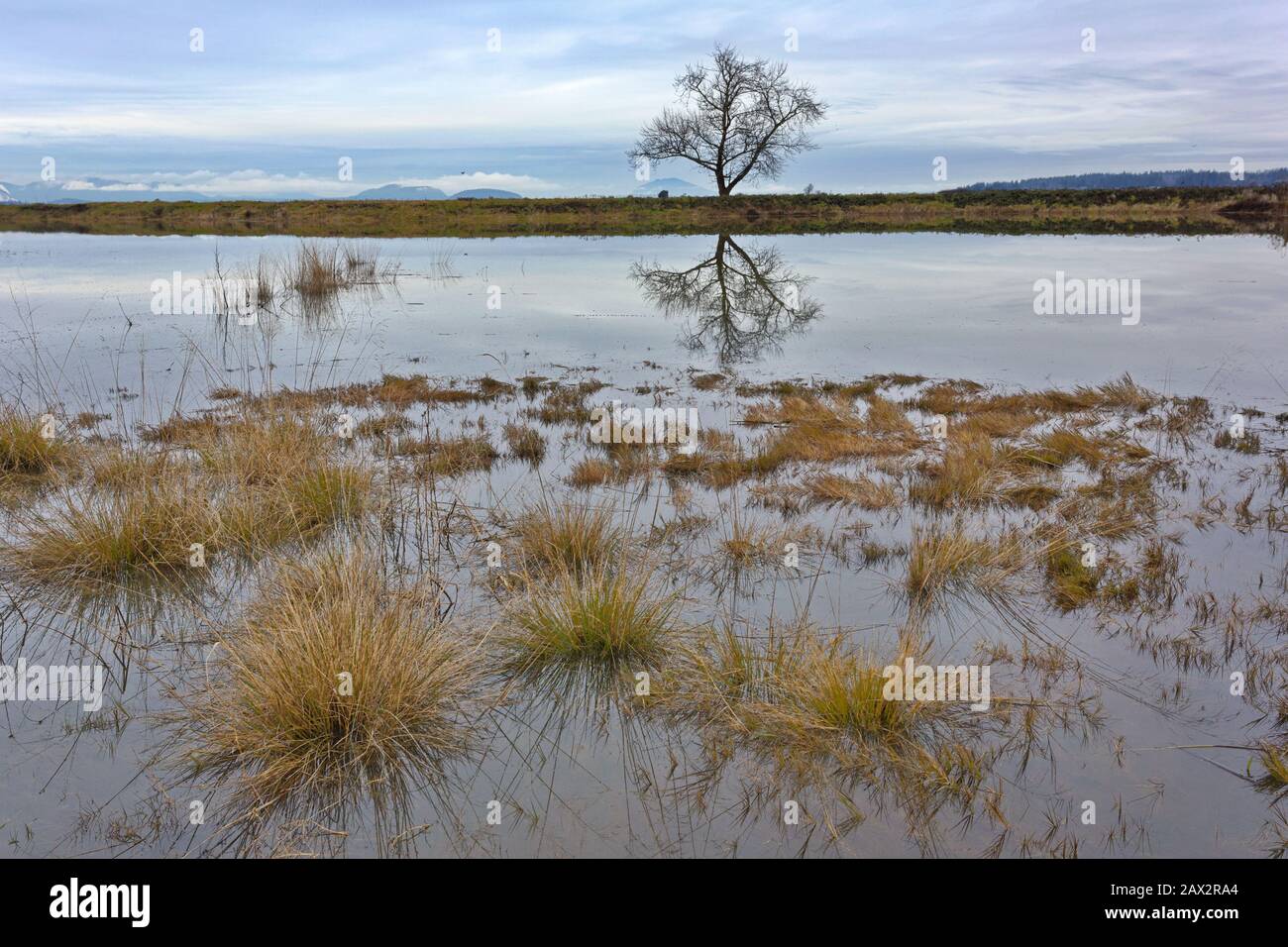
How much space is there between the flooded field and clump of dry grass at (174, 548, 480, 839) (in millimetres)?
18

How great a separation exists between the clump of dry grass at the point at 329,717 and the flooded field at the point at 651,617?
2 centimetres

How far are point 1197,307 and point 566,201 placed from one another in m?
47.3

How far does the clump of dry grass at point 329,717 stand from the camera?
3.79 metres

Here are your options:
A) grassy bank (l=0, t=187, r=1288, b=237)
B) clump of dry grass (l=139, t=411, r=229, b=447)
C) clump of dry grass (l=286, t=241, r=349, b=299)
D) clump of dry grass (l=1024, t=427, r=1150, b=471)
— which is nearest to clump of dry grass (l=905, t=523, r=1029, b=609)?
clump of dry grass (l=1024, t=427, r=1150, b=471)

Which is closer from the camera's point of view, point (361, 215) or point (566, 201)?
point (361, 215)

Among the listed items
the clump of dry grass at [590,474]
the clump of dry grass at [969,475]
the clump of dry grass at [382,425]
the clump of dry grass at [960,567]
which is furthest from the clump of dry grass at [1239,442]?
the clump of dry grass at [382,425]

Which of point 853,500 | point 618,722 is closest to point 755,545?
point 853,500

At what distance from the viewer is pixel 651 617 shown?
4.97 m

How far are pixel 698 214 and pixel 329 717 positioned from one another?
2094 inches

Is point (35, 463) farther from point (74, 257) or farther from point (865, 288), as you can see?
point (74, 257)

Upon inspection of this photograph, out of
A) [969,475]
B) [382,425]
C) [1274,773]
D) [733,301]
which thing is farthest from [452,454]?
[733,301]

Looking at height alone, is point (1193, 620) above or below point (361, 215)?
below
